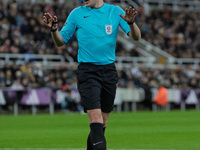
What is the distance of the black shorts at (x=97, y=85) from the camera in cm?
761

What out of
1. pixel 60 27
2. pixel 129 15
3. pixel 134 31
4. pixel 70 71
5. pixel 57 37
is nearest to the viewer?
pixel 129 15

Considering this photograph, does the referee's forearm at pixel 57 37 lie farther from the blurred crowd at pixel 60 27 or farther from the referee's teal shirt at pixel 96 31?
the blurred crowd at pixel 60 27

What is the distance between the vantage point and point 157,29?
36656 millimetres

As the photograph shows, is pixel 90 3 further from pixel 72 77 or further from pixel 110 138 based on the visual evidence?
pixel 72 77

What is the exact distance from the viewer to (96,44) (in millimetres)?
7840

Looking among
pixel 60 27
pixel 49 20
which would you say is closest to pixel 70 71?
pixel 60 27

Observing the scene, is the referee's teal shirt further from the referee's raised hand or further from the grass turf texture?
the grass turf texture

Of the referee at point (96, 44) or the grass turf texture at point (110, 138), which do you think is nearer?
the referee at point (96, 44)

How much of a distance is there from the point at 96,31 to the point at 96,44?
7.0 inches

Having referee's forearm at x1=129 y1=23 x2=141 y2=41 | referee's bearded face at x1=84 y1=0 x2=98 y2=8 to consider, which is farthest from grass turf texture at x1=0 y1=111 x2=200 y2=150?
referee's bearded face at x1=84 y1=0 x2=98 y2=8

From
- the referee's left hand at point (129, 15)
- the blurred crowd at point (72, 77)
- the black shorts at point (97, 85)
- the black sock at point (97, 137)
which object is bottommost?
the blurred crowd at point (72, 77)

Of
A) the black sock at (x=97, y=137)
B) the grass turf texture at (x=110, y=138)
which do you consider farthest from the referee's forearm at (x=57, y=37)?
the grass turf texture at (x=110, y=138)

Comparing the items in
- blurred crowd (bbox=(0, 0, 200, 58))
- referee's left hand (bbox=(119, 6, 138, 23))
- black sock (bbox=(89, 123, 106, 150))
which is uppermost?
referee's left hand (bbox=(119, 6, 138, 23))

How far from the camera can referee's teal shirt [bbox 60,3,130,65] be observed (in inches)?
309
